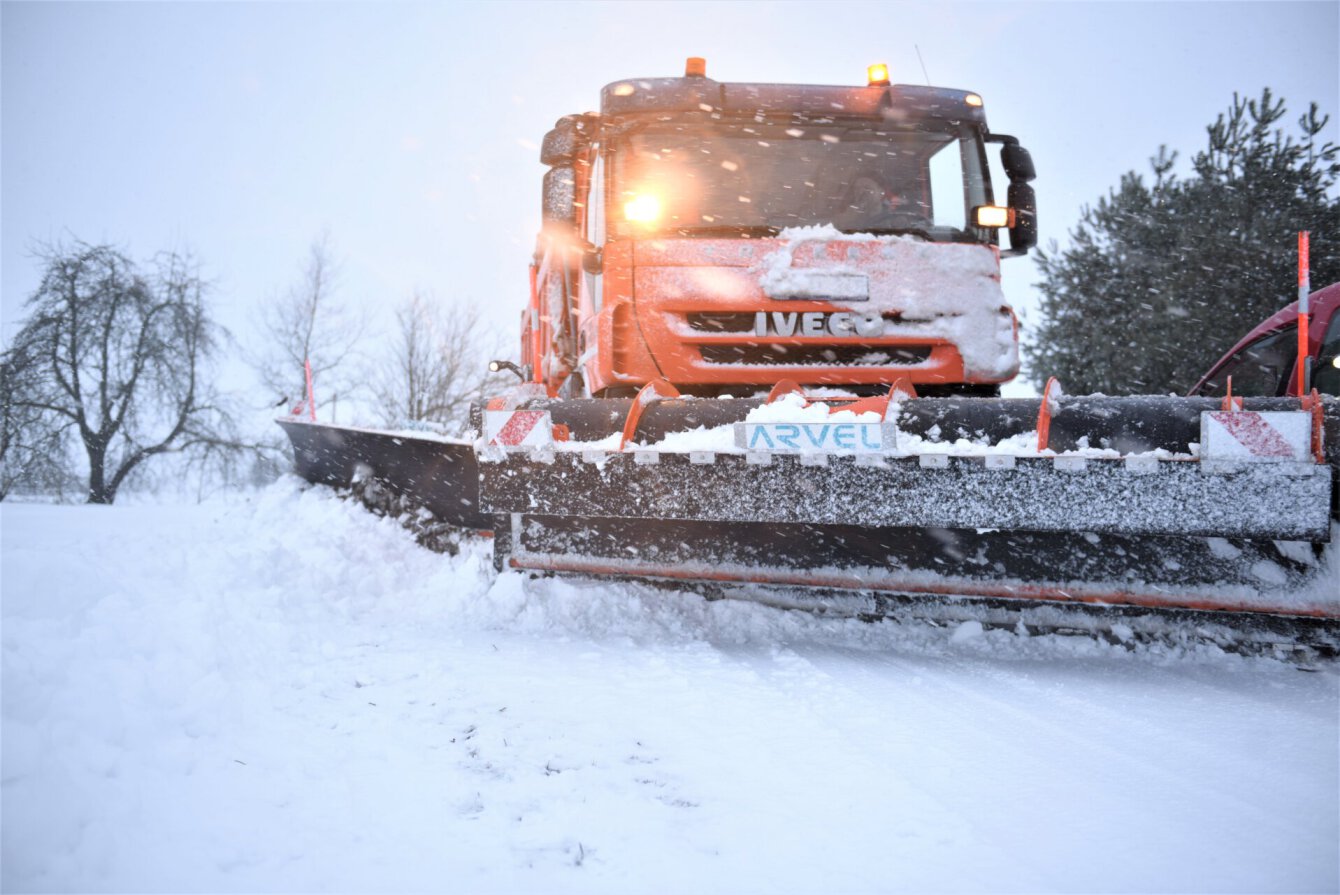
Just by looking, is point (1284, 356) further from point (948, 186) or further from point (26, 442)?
point (26, 442)

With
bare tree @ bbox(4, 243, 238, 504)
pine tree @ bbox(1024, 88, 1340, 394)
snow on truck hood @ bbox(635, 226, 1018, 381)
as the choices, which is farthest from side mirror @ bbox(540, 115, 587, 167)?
bare tree @ bbox(4, 243, 238, 504)

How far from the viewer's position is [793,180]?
4.54 m

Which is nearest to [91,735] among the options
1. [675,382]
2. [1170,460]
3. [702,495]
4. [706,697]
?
[706,697]

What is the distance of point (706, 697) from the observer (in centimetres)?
264

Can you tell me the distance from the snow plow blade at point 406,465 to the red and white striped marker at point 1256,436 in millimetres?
A: 3066

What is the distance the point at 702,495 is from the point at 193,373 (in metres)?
20.2

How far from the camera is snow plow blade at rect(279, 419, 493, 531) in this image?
4.42 meters

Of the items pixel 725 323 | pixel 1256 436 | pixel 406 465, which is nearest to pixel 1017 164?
pixel 725 323

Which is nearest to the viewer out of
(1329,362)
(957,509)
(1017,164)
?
(957,509)

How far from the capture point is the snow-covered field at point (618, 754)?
160 centimetres

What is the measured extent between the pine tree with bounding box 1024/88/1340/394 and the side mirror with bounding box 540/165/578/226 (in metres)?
12.0

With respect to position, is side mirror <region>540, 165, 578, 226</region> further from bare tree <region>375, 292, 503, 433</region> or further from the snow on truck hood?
bare tree <region>375, 292, 503, 433</region>

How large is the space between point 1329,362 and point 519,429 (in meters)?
4.40

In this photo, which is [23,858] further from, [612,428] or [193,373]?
[193,373]
